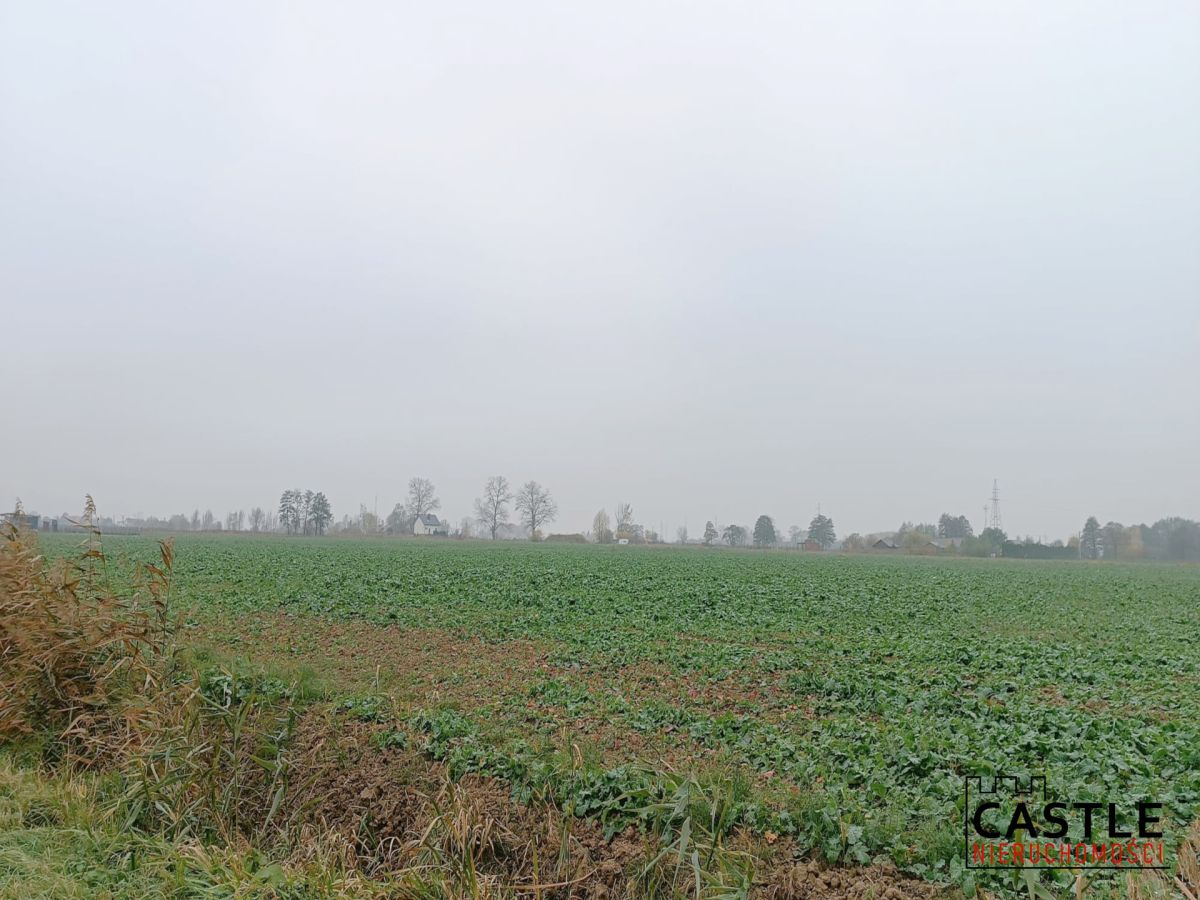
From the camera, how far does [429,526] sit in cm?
12669

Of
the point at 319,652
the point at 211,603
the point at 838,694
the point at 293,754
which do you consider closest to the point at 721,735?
the point at 838,694

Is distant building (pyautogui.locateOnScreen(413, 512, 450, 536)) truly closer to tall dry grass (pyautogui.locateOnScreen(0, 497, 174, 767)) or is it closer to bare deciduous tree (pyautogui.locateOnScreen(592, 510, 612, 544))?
bare deciduous tree (pyautogui.locateOnScreen(592, 510, 612, 544))

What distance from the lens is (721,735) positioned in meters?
7.61

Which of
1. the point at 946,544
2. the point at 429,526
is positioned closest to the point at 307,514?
the point at 429,526

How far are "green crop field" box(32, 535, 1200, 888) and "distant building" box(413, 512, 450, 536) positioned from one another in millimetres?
108003

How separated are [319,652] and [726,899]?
31.3ft

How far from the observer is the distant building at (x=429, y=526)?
126250mm

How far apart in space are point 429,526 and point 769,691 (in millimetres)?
122972

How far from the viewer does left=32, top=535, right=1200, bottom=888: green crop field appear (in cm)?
576

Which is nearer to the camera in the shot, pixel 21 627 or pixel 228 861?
pixel 228 861

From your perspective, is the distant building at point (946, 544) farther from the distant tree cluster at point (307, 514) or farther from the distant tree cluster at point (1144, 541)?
the distant tree cluster at point (307, 514)

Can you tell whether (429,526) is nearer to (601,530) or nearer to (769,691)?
(601,530)

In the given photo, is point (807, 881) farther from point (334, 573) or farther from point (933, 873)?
point (334, 573)

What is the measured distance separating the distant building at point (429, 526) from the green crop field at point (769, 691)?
108003 mm
